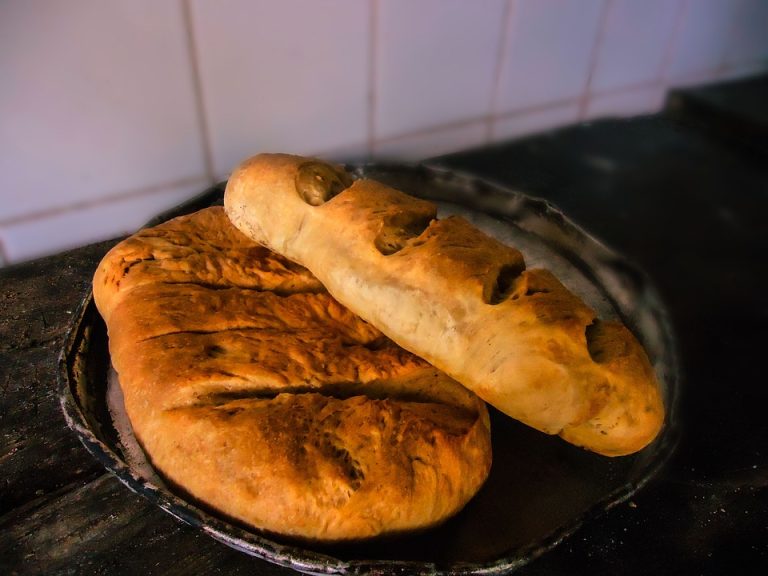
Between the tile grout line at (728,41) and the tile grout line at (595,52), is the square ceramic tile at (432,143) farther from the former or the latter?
the tile grout line at (728,41)

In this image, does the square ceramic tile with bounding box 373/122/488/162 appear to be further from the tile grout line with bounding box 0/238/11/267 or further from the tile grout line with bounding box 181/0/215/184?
the tile grout line with bounding box 0/238/11/267

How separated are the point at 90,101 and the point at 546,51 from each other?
0.86m

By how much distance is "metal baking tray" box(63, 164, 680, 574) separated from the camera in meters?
0.48

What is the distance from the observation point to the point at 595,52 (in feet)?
4.35

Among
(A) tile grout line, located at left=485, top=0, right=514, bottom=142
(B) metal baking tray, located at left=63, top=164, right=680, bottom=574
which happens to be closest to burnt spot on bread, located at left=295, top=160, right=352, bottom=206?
(B) metal baking tray, located at left=63, top=164, right=680, bottom=574

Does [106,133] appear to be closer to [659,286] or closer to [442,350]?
[442,350]

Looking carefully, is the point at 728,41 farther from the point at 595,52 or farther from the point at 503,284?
the point at 503,284

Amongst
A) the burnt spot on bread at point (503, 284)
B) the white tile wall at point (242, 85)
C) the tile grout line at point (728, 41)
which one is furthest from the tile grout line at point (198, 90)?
the tile grout line at point (728, 41)

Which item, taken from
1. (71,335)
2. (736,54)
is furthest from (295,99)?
(736,54)

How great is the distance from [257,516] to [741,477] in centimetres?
56

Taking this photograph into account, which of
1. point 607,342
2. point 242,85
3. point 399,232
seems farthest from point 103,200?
point 607,342

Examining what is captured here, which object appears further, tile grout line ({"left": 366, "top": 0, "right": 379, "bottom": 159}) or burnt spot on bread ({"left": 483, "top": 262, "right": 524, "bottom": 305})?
tile grout line ({"left": 366, "top": 0, "right": 379, "bottom": 159})

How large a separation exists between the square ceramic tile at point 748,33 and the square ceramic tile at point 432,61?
0.73 m

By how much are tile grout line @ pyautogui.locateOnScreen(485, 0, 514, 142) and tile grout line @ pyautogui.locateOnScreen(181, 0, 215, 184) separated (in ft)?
1.88
